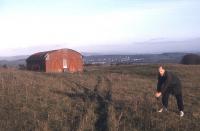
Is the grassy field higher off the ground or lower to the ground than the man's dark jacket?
lower

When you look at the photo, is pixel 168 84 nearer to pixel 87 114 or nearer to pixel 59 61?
pixel 87 114

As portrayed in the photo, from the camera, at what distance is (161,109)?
16.0 meters

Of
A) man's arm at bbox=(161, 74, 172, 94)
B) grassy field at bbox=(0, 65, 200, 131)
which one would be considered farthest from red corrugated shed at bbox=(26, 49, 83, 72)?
man's arm at bbox=(161, 74, 172, 94)

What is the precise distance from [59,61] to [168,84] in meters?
50.1

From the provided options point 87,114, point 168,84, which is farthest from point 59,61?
point 87,114

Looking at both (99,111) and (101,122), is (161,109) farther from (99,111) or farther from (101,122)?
(101,122)

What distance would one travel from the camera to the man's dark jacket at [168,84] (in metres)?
15.3

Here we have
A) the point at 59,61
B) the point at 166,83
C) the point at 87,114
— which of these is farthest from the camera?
the point at 59,61

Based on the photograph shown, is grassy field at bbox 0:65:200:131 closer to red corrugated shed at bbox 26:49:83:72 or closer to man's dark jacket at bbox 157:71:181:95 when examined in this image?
man's dark jacket at bbox 157:71:181:95

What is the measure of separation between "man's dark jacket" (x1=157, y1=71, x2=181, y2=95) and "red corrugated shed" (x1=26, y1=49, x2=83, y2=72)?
159 feet

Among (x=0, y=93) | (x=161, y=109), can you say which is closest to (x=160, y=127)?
(x=161, y=109)

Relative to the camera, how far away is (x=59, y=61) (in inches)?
2547

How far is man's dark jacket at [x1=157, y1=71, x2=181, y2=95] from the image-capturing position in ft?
50.3

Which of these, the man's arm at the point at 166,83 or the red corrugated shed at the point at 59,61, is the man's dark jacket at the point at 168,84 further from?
the red corrugated shed at the point at 59,61
